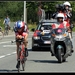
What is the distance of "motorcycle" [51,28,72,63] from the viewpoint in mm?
14781

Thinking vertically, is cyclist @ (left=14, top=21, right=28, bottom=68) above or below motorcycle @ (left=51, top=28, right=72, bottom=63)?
above

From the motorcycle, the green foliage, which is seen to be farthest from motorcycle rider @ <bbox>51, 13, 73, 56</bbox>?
the green foliage

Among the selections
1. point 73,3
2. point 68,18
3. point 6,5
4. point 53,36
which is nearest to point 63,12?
point 68,18

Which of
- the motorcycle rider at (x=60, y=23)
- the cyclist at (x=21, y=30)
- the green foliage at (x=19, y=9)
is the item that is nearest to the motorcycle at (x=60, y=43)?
the motorcycle rider at (x=60, y=23)

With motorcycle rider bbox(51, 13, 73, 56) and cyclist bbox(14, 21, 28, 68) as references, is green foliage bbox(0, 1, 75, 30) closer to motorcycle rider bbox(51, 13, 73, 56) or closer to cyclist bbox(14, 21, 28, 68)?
motorcycle rider bbox(51, 13, 73, 56)

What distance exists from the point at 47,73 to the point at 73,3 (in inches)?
2576

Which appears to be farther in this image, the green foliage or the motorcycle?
the green foliage

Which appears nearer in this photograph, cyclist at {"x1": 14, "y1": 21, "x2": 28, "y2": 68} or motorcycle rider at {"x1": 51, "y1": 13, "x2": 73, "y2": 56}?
cyclist at {"x1": 14, "y1": 21, "x2": 28, "y2": 68}

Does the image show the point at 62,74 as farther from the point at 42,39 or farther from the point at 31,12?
the point at 31,12

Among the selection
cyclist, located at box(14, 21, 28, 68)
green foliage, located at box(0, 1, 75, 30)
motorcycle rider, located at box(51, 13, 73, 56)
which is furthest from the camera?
green foliage, located at box(0, 1, 75, 30)

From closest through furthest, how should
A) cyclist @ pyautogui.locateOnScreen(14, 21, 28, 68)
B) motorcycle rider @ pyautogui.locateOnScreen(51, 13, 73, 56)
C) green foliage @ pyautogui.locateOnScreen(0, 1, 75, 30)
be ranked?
cyclist @ pyautogui.locateOnScreen(14, 21, 28, 68) < motorcycle rider @ pyautogui.locateOnScreen(51, 13, 73, 56) < green foliage @ pyautogui.locateOnScreen(0, 1, 75, 30)

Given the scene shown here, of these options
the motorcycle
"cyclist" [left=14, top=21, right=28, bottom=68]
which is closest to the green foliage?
the motorcycle

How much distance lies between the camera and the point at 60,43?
1490 centimetres

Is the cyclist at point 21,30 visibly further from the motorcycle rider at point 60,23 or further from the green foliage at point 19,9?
the green foliage at point 19,9
